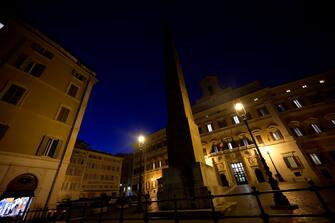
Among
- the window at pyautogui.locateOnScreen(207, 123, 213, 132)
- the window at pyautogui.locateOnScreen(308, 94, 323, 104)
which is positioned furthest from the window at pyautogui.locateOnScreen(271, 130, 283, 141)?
the window at pyautogui.locateOnScreen(207, 123, 213, 132)

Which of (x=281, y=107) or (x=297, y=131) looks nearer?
(x=297, y=131)

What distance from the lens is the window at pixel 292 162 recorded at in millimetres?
18706

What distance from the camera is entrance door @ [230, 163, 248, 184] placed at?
71.9ft

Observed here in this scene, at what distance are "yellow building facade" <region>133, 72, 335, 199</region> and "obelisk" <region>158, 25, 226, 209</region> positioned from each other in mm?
17871

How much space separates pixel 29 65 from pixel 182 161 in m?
16.0

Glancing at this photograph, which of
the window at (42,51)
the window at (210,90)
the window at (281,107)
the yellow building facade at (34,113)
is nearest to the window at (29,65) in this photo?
the yellow building facade at (34,113)

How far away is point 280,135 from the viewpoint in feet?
69.4

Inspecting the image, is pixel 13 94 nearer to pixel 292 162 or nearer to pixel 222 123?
pixel 222 123

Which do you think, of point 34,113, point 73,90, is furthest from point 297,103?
point 34,113

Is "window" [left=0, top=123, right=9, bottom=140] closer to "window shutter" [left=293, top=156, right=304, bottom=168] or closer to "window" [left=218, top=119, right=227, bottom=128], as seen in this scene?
"window" [left=218, top=119, right=227, bottom=128]

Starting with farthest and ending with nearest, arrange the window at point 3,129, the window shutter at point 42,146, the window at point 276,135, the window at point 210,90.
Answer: the window at point 210,90
the window at point 276,135
the window shutter at point 42,146
the window at point 3,129

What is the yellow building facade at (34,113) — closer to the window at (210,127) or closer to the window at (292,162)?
the window at (210,127)

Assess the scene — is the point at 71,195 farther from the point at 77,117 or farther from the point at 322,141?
the point at 322,141

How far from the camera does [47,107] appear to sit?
13.1 meters
